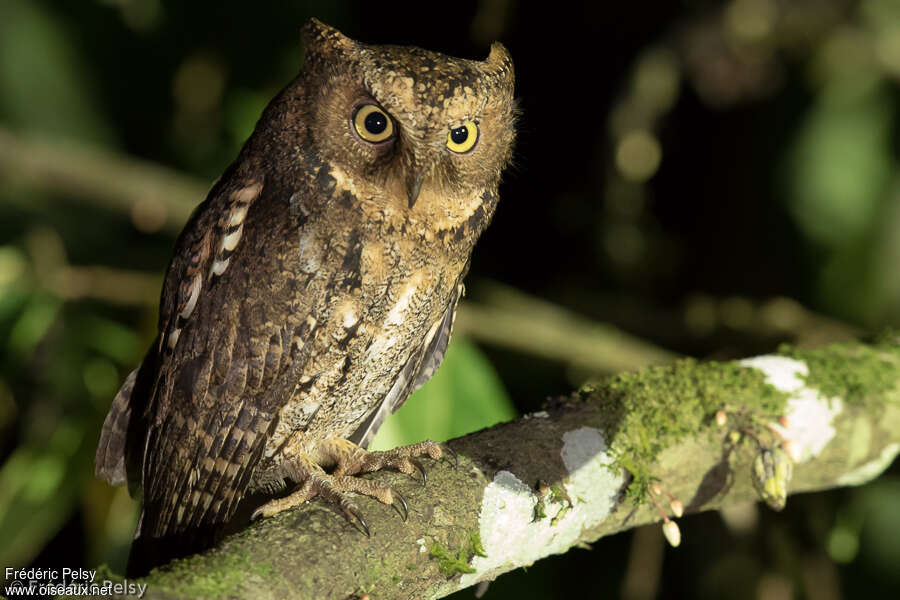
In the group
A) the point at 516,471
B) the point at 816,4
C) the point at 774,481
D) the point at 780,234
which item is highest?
the point at 816,4

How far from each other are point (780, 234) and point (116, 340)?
261 cm

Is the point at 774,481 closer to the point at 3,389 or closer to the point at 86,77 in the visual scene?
the point at 3,389

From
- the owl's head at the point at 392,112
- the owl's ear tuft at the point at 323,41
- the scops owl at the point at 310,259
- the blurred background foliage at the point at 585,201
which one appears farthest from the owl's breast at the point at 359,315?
the blurred background foliage at the point at 585,201

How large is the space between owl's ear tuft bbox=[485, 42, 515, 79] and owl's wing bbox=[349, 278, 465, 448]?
522 millimetres

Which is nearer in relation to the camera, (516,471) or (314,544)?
(314,544)

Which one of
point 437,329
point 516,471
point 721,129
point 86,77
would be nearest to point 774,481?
point 516,471

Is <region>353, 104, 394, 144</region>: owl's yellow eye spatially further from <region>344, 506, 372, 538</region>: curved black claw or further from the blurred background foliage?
the blurred background foliage

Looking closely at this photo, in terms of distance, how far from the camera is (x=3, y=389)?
121 inches

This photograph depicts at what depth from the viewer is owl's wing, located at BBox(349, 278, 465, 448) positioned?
7.29ft

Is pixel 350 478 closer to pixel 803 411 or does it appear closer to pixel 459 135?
pixel 459 135

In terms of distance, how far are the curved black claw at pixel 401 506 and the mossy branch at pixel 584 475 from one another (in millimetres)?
16

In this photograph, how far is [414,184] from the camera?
5.82ft

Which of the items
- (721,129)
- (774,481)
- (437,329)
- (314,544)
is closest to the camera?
(314,544)

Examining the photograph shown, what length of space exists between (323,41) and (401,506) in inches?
38.8
